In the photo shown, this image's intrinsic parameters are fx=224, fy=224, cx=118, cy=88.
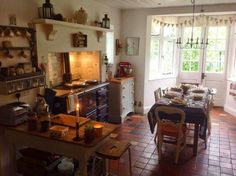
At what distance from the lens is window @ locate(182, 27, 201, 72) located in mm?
6410

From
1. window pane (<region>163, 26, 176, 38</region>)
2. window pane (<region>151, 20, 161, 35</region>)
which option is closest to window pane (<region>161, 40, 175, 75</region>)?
window pane (<region>163, 26, 176, 38</region>)

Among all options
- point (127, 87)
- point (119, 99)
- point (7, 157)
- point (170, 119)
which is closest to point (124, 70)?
point (127, 87)

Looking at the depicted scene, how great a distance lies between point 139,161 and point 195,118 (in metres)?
1.09

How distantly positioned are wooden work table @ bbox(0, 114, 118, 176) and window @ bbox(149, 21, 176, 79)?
388 centimetres

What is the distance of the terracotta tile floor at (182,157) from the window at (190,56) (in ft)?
7.28

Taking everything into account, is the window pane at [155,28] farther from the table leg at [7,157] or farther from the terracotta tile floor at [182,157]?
the table leg at [7,157]

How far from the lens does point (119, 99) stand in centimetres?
495

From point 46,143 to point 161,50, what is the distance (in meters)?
4.69

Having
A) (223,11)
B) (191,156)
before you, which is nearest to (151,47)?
(223,11)

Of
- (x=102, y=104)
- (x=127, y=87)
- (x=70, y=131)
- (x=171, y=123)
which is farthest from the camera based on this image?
(x=127, y=87)

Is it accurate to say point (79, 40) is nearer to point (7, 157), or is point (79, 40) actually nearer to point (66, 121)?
point (66, 121)

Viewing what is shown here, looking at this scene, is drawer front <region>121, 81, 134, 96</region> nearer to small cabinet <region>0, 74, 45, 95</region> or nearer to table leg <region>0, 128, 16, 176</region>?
small cabinet <region>0, 74, 45, 95</region>

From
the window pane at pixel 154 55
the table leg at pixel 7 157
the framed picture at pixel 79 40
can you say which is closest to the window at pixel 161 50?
the window pane at pixel 154 55

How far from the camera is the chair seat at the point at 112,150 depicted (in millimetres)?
2246
